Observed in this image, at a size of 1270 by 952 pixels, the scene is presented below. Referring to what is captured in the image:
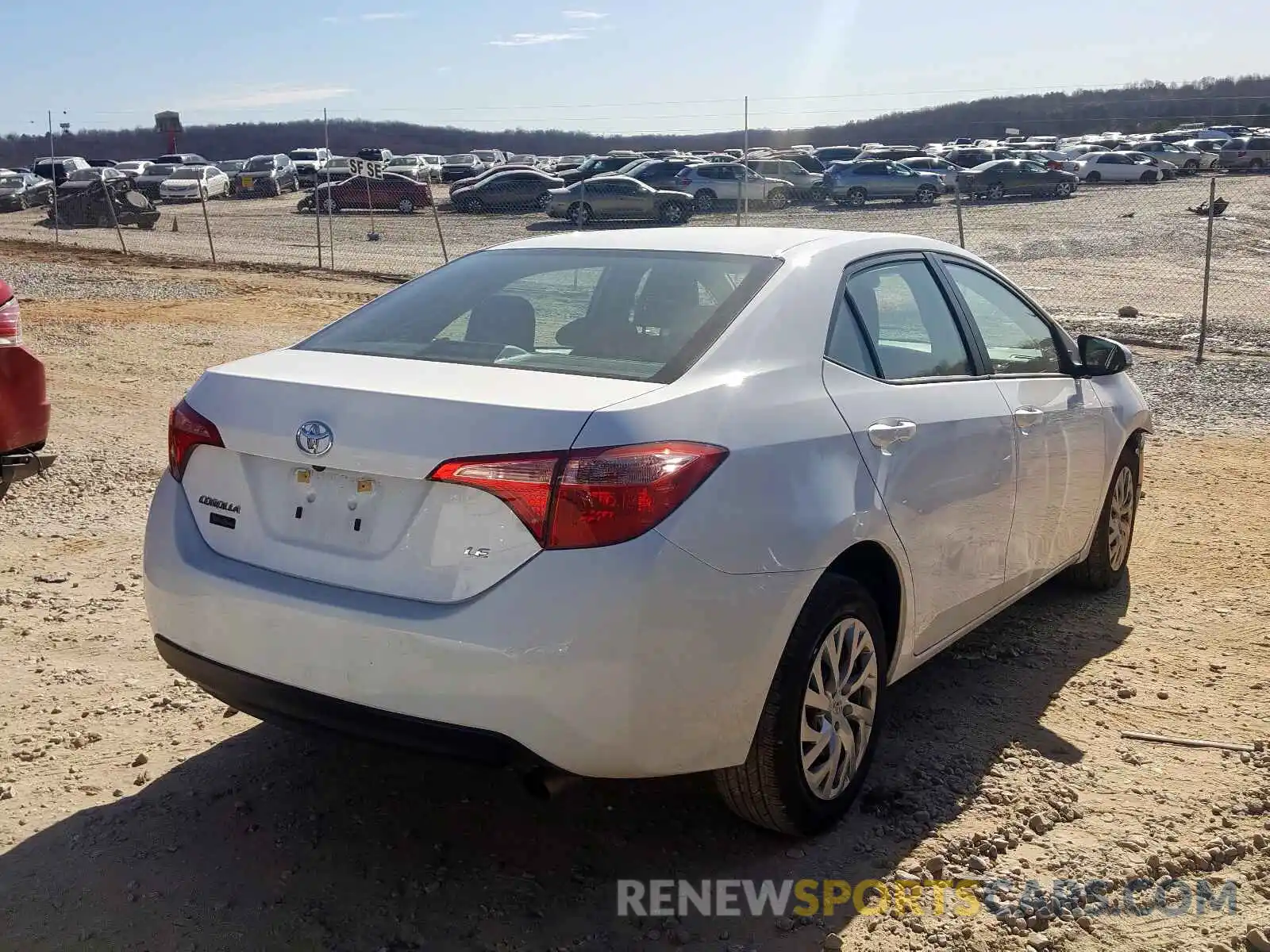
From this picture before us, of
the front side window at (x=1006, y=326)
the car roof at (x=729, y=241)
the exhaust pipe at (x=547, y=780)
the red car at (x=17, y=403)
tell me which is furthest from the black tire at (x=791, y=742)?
the red car at (x=17, y=403)

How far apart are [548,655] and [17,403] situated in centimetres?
412

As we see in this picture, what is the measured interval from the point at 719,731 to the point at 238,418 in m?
1.45

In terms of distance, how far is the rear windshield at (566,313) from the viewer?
131 inches

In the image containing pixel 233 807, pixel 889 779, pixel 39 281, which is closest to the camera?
pixel 233 807

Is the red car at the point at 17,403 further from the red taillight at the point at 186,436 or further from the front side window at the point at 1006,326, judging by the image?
the front side window at the point at 1006,326

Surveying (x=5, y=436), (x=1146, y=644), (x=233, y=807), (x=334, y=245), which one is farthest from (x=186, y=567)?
(x=334, y=245)

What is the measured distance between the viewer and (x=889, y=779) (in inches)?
150

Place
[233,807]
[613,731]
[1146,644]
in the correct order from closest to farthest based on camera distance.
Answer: [613,731] < [233,807] < [1146,644]

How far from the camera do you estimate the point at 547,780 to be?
2.91 m

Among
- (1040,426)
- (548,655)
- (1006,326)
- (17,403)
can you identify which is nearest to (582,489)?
(548,655)

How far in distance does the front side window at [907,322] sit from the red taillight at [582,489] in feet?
3.26

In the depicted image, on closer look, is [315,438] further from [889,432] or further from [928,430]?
[928,430]

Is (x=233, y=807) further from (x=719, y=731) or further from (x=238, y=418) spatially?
(x=719, y=731)

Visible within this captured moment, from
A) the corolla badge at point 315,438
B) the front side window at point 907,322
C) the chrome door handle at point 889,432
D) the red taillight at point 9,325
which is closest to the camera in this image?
the corolla badge at point 315,438
